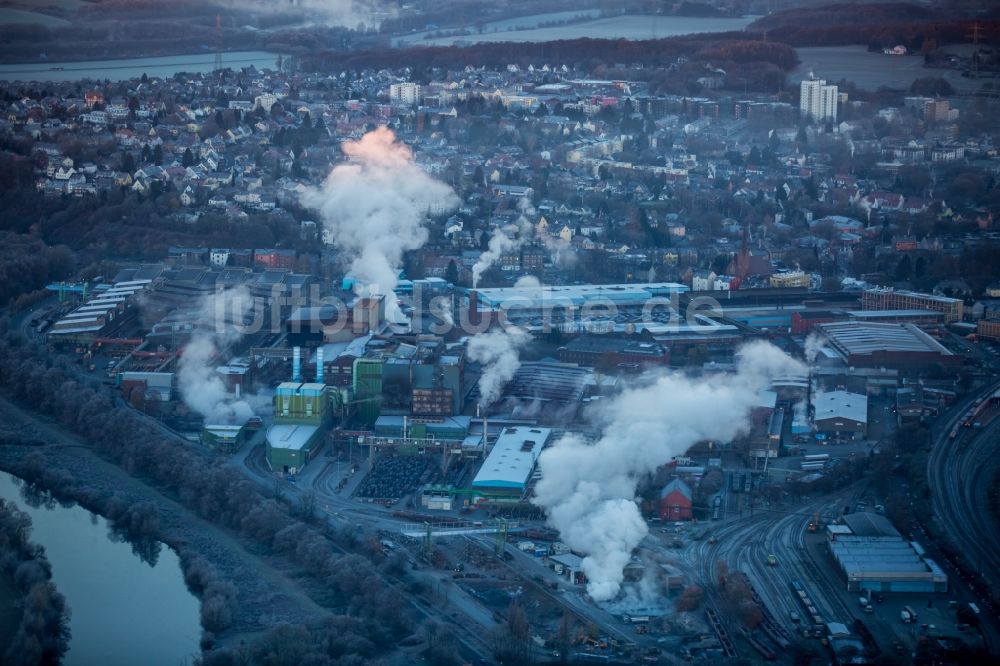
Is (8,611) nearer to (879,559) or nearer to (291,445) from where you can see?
(291,445)

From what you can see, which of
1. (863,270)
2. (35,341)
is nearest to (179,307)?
(35,341)

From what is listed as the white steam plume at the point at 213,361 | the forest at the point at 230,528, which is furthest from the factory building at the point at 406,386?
the forest at the point at 230,528

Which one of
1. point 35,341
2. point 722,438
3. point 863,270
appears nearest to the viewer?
point 722,438

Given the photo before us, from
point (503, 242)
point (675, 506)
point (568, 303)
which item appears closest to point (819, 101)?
point (503, 242)

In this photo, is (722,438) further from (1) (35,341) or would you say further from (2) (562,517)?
(1) (35,341)

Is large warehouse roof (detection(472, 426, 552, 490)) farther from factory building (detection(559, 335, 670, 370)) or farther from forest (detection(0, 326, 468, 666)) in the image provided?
factory building (detection(559, 335, 670, 370))

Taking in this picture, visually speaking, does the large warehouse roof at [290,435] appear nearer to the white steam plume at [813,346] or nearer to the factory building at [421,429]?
the factory building at [421,429]

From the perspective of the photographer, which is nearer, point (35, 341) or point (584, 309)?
point (35, 341)
